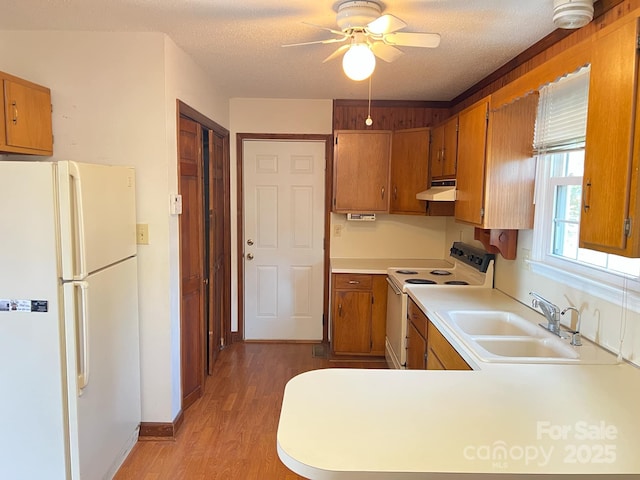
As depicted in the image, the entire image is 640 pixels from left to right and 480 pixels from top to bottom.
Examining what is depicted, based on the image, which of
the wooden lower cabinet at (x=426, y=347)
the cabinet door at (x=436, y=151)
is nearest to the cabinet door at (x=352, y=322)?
the wooden lower cabinet at (x=426, y=347)

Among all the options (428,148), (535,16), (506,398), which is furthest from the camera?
(428,148)

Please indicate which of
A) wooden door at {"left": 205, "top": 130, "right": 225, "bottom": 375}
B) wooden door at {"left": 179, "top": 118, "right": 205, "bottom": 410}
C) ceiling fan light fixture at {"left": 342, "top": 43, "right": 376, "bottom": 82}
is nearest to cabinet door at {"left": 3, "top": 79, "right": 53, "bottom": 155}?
wooden door at {"left": 179, "top": 118, "right": 205, "bottom": 410}

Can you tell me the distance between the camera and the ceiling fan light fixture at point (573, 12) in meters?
1.79

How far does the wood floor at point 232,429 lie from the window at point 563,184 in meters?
1.90

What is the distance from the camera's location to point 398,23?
1772 mm

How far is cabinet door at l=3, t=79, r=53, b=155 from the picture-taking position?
86.3 inches

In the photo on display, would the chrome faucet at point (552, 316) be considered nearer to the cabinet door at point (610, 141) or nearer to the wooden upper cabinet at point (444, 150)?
the cabinet door at point (610, 141)

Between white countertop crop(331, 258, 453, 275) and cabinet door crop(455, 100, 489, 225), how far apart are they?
42.6 inches

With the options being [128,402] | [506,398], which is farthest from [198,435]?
[506,398]

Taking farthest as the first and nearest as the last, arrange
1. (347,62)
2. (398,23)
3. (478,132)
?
1. (478,132)
2. (347,62)
3. (398,23)

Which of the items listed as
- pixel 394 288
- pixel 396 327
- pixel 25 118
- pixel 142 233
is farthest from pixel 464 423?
pixel 25 118

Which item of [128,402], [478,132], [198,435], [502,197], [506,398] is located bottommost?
[198,435]

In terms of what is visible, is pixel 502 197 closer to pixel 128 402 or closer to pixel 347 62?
pixel 347 62

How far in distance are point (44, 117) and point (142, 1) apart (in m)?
0.95
